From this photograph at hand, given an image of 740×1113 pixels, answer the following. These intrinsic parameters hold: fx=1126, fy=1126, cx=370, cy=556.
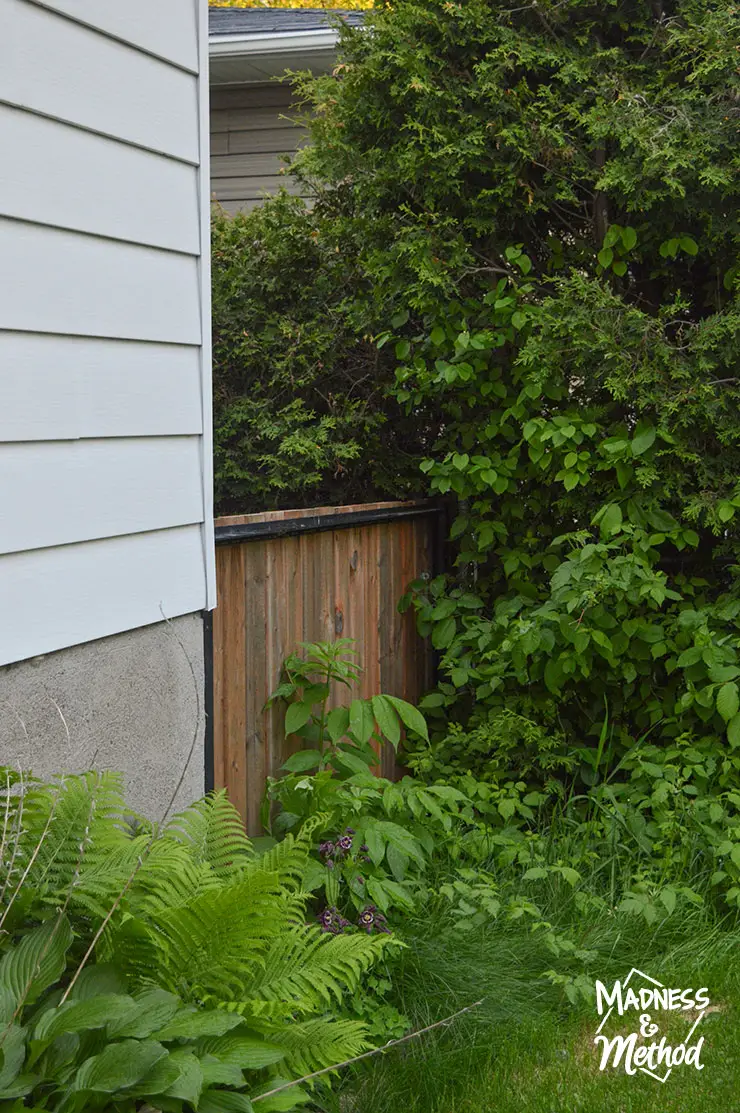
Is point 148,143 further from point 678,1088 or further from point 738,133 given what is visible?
point 678,1088

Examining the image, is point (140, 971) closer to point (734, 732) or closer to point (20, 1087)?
point (20, 1087)

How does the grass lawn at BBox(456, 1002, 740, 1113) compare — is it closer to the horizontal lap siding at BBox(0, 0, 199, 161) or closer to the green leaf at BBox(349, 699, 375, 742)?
the green leaf at BBox(349, 699, 375, 742)

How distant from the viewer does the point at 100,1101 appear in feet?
6.37

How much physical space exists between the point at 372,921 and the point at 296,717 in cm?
88

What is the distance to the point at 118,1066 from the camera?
192 centimetres

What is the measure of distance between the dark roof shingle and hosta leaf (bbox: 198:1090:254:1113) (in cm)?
735

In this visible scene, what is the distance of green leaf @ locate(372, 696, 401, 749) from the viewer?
3873mm

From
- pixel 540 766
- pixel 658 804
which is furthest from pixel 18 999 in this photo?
pixel 540 766

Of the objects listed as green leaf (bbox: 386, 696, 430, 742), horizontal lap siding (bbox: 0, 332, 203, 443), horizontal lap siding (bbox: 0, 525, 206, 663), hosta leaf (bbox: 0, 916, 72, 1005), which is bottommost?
hosta leaf (bbox: 0, 916, 72, 1005)

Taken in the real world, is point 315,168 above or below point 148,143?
above

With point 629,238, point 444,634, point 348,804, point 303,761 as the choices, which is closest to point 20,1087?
point 348,804

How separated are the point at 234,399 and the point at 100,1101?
175 inches

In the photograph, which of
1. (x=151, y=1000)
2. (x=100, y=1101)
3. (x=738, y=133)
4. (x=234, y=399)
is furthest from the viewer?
(x=234, y=399)

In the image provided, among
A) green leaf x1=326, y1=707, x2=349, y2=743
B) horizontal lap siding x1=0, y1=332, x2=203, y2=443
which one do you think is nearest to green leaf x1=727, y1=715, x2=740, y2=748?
green leaf x1=326, y1=707, x2=349, y2=743
